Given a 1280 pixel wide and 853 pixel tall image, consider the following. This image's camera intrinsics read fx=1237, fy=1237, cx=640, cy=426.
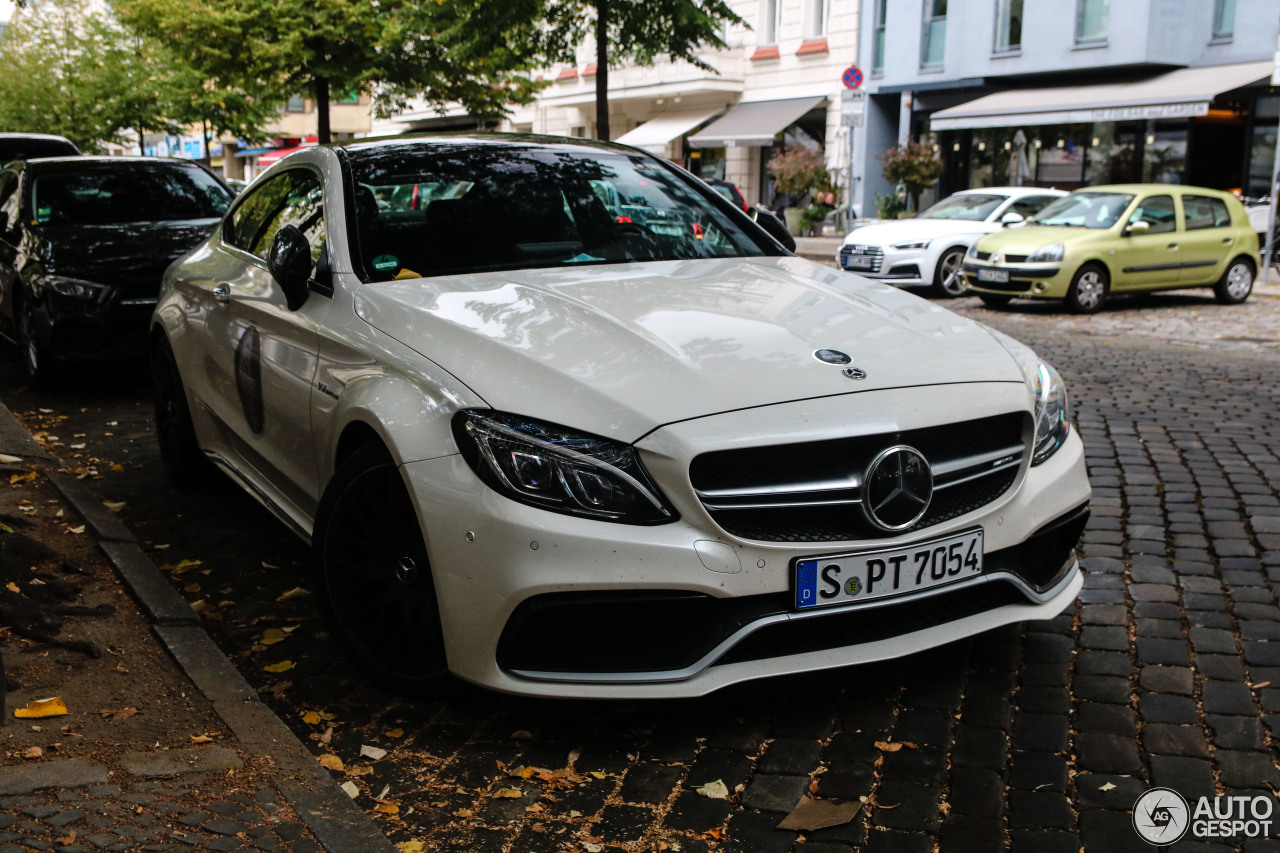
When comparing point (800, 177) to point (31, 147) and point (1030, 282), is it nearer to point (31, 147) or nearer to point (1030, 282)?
point (1030, 282)

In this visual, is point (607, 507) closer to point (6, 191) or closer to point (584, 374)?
point (584, 374)

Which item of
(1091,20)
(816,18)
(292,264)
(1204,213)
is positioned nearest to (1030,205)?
(1204,213)

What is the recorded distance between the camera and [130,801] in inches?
109

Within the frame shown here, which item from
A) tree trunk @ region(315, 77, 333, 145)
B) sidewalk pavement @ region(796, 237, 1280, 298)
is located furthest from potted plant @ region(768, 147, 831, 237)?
tree trunk @ region(315, 77, 333, 145)

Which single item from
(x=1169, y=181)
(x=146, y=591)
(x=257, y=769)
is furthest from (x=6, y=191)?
(x=1169, y=181)

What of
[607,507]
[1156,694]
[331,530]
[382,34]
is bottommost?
[1156,694]

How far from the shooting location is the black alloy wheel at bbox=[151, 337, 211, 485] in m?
5.71

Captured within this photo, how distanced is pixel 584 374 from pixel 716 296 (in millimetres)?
819

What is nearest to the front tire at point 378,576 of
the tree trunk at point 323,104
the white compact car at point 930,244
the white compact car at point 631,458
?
the white compact car at point 631,458

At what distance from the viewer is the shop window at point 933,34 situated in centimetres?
2973

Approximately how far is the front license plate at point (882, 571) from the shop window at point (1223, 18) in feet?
84.0

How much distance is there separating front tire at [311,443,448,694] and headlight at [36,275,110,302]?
17.3 feet

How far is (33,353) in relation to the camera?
8570 millimetres

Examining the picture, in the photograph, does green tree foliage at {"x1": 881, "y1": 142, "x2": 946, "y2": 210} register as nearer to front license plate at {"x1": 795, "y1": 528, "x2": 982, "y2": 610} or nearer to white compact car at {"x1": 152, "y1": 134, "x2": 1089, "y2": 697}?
white compact car at {"x1": 152, "y1": 134, "x2": 1089, "y2": 697}
